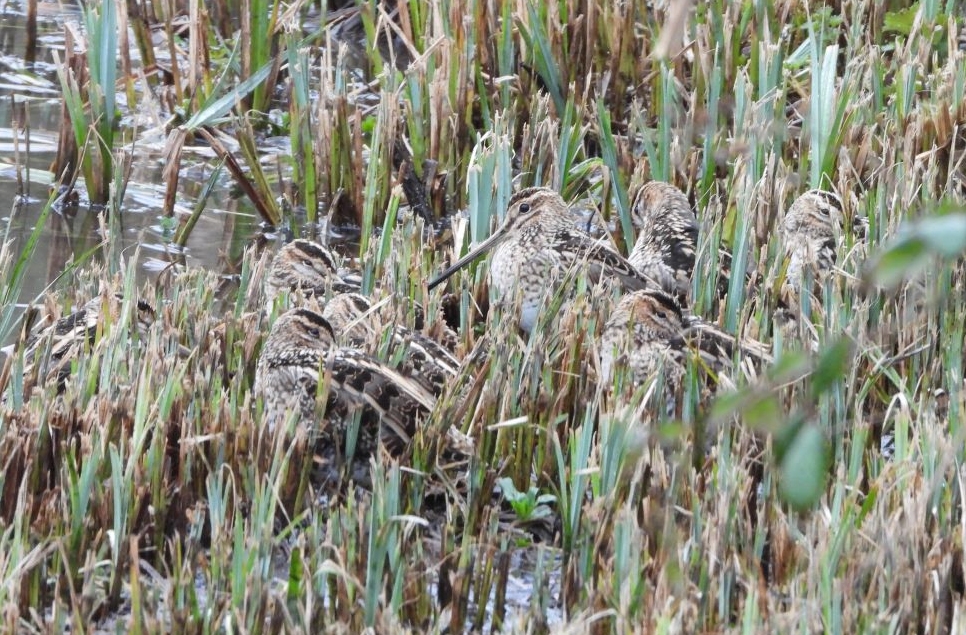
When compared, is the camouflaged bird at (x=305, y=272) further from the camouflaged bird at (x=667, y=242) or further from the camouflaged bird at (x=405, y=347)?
the camouflaged bird at (x=667, y=242)

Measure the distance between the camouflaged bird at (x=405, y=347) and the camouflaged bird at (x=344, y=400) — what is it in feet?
0.51

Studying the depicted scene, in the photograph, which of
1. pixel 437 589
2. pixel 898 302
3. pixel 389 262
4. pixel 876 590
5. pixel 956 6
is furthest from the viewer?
pixel 956 6

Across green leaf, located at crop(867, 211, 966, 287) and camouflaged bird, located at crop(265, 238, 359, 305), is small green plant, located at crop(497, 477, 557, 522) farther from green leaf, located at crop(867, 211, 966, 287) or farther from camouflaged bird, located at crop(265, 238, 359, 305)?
green leaf, located at crop(867, 211, 966, 287)

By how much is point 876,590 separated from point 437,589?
91 centimetres

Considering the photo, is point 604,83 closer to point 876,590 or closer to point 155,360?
point 155,360

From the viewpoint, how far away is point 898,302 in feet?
14.0

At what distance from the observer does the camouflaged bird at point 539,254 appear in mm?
4812

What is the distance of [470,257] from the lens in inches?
198

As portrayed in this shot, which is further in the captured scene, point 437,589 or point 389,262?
point 389,262

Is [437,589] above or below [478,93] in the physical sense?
below

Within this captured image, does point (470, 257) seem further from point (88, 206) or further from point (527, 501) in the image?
point (88, 206)

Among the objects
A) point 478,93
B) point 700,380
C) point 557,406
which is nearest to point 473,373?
point 557,406

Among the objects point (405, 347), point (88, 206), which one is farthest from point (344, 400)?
point (88, 206)

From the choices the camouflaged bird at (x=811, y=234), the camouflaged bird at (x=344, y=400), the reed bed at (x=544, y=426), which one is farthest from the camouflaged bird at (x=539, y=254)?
the camouflaged bird at (x=344, y=400)
